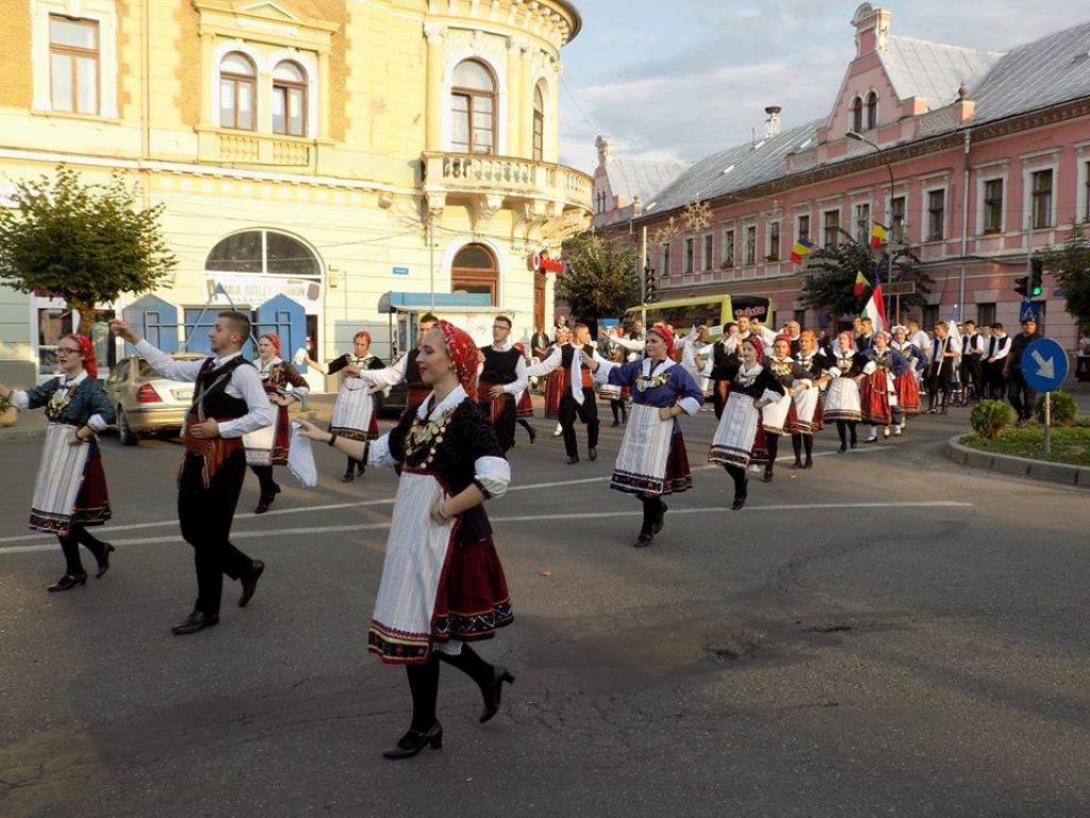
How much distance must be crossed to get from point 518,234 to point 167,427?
16.2m

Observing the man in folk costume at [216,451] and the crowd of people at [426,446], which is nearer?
the crowd of people at [426,446]

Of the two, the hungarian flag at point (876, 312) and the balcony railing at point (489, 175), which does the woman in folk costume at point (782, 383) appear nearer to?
the hungarian flag at point (876, 312)

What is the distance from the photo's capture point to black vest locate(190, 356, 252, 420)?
5797 millimetres

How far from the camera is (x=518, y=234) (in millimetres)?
29844

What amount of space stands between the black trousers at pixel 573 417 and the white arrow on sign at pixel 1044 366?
5.57 m

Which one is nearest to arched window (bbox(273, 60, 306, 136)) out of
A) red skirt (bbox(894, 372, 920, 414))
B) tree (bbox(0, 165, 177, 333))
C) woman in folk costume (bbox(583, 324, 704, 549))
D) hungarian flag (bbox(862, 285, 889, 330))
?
tree (bbox(0, 165, 177, 333))

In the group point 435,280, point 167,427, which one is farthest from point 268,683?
A: point 435,280

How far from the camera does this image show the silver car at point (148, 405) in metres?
15.3

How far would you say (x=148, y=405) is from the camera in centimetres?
1527

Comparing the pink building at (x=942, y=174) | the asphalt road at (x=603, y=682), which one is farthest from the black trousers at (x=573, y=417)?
the pink building at (x=942, y=174)

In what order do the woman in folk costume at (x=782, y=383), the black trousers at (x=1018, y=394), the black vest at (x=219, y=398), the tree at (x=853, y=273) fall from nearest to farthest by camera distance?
1. the black vest at (x=219, y=398)
2. the woman in folk costume at (x=782, y=383)
3. the black trousers at (x=1018, y=394)
4. the tree at (x=853, y=273)

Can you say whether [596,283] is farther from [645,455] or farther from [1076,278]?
[645,455]

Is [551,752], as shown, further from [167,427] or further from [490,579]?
[167,427]

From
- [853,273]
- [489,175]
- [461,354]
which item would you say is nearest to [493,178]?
[489,175]
